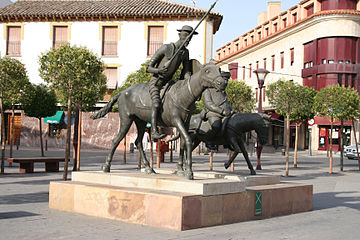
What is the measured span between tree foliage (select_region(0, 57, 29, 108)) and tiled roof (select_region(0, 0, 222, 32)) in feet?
68.1

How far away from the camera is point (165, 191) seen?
7.80m

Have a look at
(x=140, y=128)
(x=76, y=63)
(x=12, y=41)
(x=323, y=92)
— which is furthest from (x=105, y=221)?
(x=12, y=41)

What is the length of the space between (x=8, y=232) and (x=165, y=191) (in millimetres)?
2407

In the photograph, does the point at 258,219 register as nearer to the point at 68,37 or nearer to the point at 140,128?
the point at 140,128

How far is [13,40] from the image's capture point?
40.6 metres

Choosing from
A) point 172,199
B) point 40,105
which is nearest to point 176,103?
point 172,199

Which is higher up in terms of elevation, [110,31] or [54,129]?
[110,31]

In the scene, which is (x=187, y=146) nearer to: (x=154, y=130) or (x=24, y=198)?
(x=154, y=130)

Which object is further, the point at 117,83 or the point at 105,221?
the point at 117,83

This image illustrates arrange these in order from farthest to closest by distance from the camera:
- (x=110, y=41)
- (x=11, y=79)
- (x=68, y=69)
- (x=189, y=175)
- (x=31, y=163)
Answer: (x=110, y=41) → (x=11, y=79) → (x=31, y=163) → (x=68, y=69) → (x=189, y=175)

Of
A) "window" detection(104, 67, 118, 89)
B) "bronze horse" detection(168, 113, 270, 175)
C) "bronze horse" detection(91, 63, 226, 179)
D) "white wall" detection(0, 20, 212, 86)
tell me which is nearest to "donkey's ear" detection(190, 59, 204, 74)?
"bronze horse" detection(91, 63, 226, 179)

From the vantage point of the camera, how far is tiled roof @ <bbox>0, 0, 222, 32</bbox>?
3862cm

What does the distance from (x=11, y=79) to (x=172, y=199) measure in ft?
Answer: 42.6

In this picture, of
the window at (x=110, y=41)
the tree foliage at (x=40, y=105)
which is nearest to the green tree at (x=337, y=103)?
the tree foliage at (x=40, y=105)
